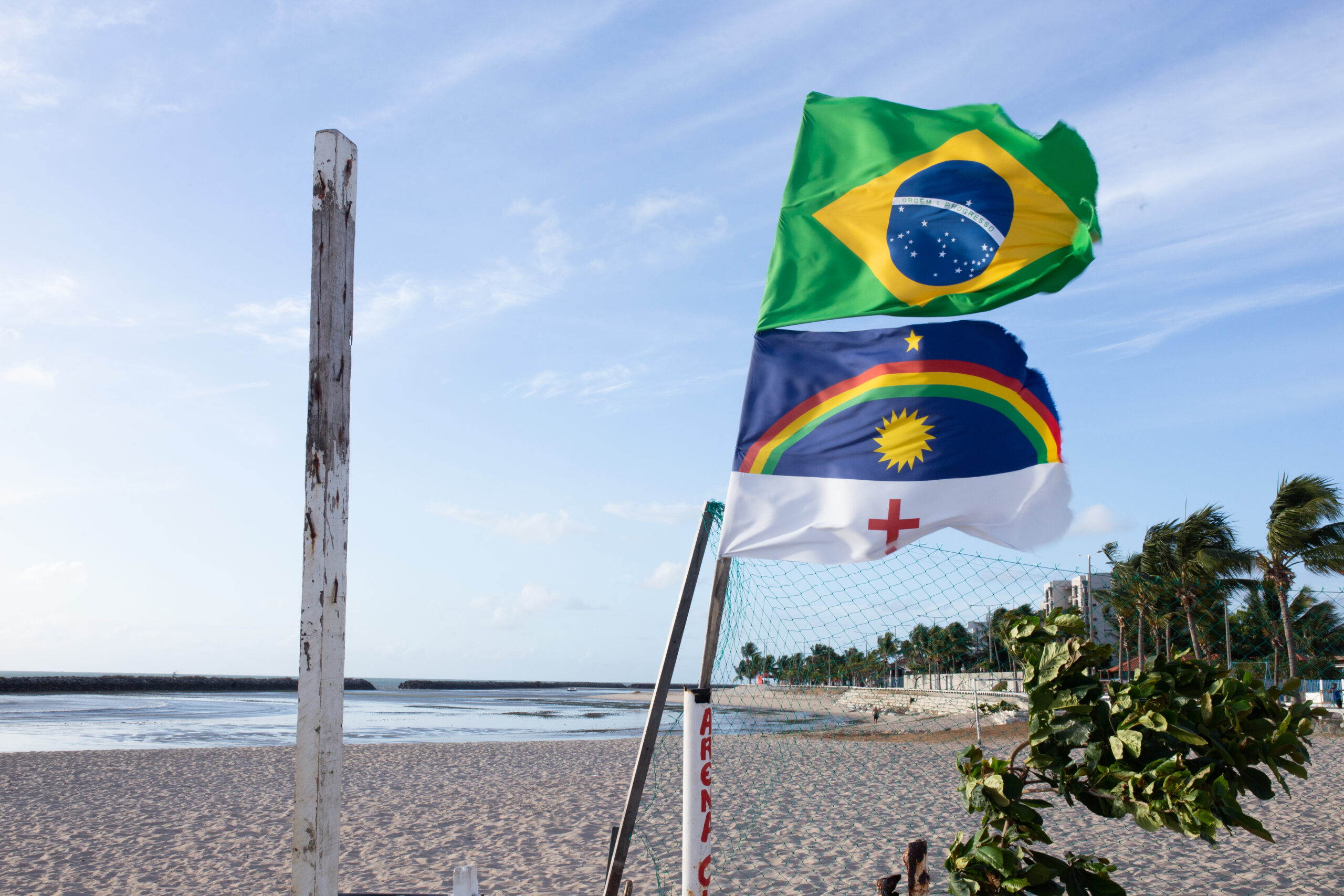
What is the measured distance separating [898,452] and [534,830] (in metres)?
5.71

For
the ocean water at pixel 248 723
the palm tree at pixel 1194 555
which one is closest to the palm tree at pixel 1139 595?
the palm tree at pixel 1194 555

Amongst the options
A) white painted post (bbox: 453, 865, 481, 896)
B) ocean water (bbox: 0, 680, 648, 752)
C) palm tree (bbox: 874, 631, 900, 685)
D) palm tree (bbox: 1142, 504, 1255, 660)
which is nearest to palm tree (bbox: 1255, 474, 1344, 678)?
palm tree (bbox: 1142, 504, 1255, 660)

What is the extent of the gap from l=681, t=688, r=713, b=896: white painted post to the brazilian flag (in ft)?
5.69

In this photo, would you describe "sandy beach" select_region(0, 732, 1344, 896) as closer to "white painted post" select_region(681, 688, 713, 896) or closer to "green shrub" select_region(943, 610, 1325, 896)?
"white painted post" select_region(681, 688, 713, 896)

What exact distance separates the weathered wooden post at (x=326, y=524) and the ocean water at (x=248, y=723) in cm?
1248

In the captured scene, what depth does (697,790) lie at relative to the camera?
3219mm

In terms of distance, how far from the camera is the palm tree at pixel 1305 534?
1994 cm

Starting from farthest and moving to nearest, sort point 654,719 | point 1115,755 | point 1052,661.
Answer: point 654,719
point 1052,661
point 1115,755

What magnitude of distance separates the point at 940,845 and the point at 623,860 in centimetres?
433

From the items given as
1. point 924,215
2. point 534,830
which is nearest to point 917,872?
point 924,215

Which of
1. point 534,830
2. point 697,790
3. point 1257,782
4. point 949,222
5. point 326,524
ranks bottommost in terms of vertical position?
point 534,830

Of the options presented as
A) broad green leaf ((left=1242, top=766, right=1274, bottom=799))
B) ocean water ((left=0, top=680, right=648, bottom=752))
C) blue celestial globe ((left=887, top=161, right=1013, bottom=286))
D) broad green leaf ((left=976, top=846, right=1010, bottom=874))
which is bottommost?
ocean water ((left=0, top=680, right=648, bottom=752))

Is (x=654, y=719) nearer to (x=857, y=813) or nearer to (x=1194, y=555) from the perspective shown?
(x=857, y=813)

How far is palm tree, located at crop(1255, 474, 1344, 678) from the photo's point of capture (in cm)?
1994
